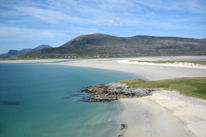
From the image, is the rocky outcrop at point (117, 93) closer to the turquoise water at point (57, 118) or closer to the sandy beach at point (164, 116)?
the sandy beach at point (164, 116)

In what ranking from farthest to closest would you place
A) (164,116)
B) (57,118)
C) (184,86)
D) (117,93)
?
(117,93) → (184,86) → (57,118) → (164,116)

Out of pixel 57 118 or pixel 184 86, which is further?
pixel 184 86

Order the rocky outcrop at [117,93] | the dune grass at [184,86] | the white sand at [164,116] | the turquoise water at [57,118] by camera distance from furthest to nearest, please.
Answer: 1. the rocky outcrop at [117,93]
2. the dune grass at [184,86]
3. the turquoise water at [57,118]
4. the white sand at [164,116]

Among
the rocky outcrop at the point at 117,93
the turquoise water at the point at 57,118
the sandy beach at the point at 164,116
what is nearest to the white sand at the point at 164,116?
the sandy beach at the point at 164,116

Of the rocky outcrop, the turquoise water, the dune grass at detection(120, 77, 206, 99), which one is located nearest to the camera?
the turquoise water

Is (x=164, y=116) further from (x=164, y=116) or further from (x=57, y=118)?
(x=57, y=118)

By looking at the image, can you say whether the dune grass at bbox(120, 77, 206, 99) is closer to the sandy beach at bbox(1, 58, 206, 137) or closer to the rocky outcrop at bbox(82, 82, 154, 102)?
the sandy beach at bbox(1, 58, 206, 137)

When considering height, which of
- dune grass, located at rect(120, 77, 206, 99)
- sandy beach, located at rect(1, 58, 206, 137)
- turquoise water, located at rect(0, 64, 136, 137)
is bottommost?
turquoise water, located at rect(0, 64, 136, 137)

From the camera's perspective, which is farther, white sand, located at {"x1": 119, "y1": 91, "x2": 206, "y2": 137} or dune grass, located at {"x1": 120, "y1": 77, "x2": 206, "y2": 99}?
dune grass, located at {"x1": 120, "y1": 77, "x2": 206, "y2": 99}

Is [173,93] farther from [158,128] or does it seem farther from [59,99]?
[59,99]

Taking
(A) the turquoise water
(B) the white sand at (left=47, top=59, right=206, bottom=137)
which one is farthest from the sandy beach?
(A) the turquoise water

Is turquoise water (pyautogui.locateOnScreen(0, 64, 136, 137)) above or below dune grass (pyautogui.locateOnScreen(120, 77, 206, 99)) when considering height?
below

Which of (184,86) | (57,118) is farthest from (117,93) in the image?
(57,118)
